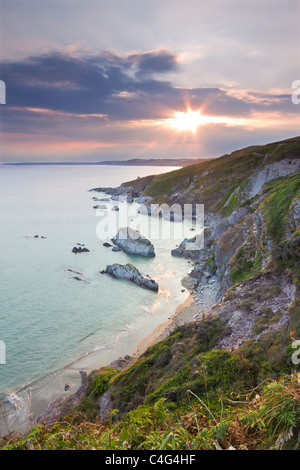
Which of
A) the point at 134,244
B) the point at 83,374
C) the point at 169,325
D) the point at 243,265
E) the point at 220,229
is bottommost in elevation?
the point at 83,374

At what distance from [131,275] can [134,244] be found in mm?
13663

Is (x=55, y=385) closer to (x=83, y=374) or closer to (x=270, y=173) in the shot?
(x=83, y=374)

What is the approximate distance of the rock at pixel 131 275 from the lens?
127 ft

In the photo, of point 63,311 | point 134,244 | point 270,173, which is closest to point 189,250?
point 134,244

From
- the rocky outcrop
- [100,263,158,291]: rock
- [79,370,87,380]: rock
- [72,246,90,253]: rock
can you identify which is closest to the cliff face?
[79,370,87,380]: rock

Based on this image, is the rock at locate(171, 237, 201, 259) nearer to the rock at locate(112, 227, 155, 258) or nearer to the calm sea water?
the calm sea water

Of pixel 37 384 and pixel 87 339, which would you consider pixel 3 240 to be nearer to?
pixel 87 339

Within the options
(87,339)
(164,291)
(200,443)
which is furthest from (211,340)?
(164,291)

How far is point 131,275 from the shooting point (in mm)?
40875

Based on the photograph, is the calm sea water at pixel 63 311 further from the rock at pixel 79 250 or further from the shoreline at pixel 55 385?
the rock at pixel 79 250

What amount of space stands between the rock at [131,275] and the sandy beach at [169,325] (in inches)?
236

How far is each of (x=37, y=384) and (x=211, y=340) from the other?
48.6 ft

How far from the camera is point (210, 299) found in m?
33.4
